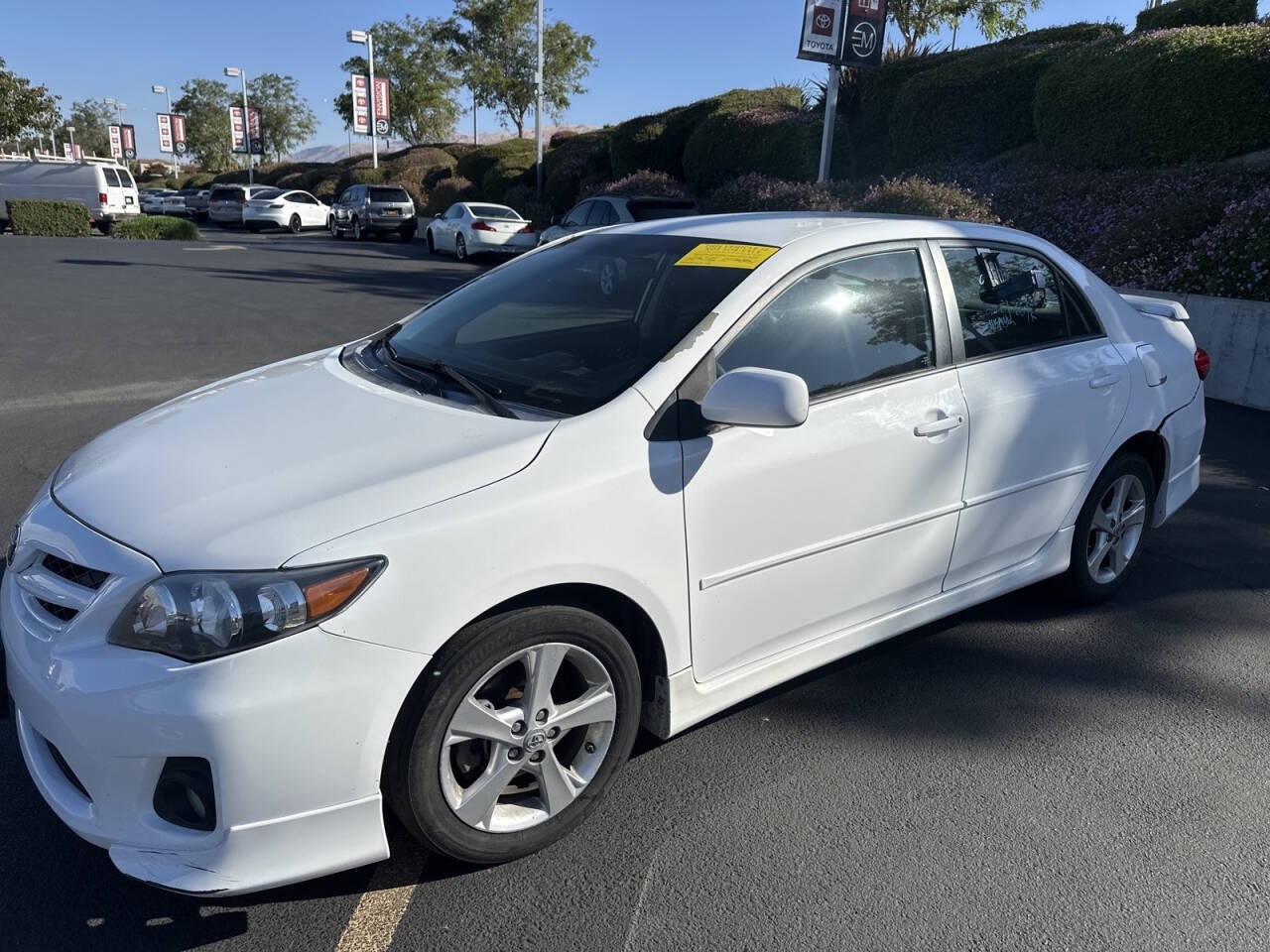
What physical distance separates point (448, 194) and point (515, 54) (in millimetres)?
13134

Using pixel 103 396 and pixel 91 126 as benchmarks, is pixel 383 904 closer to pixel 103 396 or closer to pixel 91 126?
pixel 103 396

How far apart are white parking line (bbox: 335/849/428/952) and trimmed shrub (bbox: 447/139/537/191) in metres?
35.1

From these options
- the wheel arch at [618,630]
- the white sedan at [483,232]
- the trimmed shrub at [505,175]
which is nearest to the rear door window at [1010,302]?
the wheel arch at [618,630]

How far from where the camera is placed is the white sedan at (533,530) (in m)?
2.24

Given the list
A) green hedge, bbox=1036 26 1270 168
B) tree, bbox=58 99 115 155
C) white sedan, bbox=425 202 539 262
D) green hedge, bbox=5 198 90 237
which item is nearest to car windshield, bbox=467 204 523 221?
white sedan, bbox=425 202 539 262

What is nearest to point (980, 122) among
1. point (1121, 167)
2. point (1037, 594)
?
point (1121, 167)

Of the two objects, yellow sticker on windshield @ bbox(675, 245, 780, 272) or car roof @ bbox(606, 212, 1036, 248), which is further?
car roof @ bbox(606, 212, 1036, 248)

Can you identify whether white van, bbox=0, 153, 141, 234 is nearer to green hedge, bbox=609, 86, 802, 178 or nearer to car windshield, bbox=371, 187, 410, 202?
car windshield, bbox=371, 187, 410, 202

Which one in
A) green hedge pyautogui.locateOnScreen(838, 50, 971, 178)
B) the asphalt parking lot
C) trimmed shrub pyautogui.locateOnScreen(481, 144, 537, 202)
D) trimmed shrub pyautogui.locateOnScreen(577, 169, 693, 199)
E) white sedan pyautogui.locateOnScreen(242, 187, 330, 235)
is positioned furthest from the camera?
white sedan pyautogui.locateOnScreen(242, 187, 330, 235)

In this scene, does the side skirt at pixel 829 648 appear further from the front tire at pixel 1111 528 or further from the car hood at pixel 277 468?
the car hood at pixel 277 468

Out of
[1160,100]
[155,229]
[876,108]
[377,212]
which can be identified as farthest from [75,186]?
[1160,100]

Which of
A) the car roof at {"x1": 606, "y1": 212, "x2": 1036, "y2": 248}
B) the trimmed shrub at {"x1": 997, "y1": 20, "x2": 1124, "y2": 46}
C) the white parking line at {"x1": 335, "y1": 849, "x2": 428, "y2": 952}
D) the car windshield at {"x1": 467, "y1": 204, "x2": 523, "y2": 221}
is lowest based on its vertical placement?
the white parking line at {"x1": 335, "y1": 849, "x2": 428, "y2": 952}

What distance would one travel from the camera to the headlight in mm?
2205

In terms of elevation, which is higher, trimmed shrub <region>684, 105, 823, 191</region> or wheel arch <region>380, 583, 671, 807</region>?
trimmed shrub <region>684, 105, 823, 191</region>
